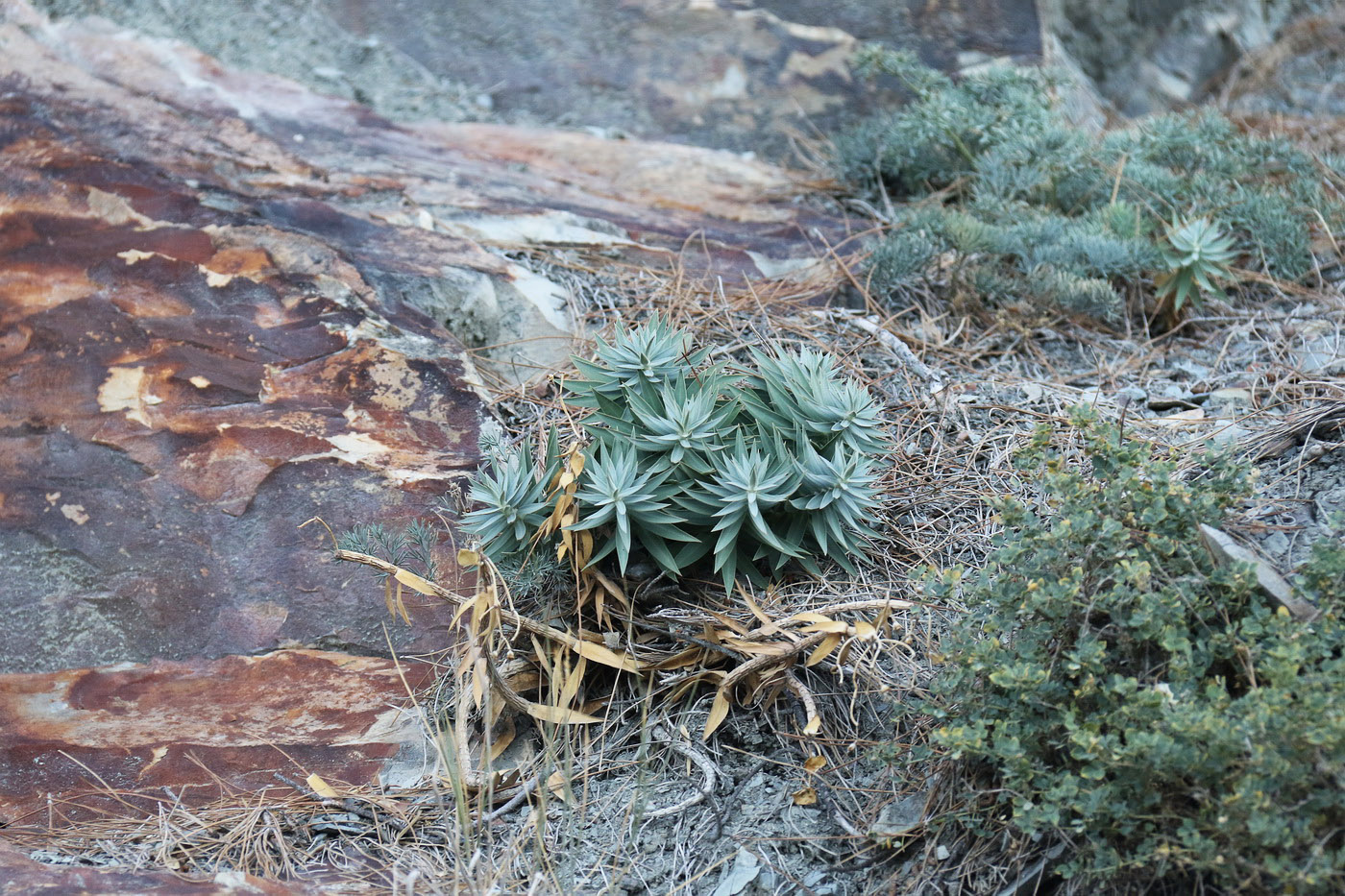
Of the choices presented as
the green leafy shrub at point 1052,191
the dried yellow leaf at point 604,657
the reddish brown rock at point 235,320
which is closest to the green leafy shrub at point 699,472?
the dried yellow leaf at point 604,657

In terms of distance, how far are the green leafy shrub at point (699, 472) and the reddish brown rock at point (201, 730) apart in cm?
48

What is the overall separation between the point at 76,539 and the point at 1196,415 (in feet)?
9.76

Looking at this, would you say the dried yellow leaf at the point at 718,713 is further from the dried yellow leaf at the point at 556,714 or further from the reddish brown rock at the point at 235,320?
the reddish brown rock at the point at 235,320

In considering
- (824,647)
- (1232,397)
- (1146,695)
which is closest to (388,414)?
(824,647)

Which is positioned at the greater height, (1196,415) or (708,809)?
(1196,415)

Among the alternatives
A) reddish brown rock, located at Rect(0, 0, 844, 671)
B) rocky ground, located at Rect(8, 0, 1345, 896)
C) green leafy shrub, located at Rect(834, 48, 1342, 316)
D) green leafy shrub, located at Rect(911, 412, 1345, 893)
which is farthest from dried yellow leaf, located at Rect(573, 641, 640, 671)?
green leafy shrub, located at Rect(834, 48, 1342, 316)

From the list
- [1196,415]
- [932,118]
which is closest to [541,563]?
[1196,415]

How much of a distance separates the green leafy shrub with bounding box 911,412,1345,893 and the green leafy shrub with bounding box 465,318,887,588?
0.40 meters

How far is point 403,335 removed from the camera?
9.68 ft

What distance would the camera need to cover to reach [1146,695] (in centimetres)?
A: 164

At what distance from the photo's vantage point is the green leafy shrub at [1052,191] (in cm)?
332

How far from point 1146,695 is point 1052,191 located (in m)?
2.56

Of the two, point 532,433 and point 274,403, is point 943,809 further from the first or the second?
point 274,403

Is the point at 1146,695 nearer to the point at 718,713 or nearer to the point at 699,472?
the point at 718,713
